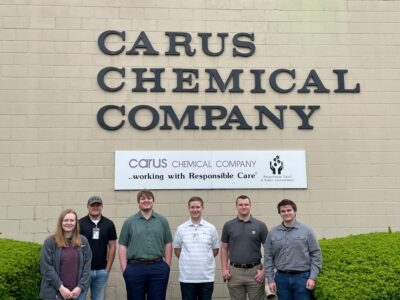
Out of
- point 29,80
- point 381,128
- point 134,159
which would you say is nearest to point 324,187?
point 381,128

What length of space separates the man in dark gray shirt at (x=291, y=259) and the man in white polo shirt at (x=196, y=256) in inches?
28.5

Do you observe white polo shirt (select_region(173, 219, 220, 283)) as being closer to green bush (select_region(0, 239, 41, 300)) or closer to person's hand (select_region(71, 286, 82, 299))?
person's hand (select_region(71, 286, 82, 299))

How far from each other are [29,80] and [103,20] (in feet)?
5.03

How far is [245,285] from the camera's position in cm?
575

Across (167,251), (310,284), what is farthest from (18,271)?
(310,284)

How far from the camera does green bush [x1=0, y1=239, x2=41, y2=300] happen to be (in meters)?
4.87

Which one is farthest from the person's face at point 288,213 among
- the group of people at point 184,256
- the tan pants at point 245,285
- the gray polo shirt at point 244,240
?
the tan pants at point 245,285

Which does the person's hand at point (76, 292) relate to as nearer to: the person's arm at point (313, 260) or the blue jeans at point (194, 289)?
the blue jeans at point (194, 289)

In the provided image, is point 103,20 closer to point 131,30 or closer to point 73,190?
point 131,30

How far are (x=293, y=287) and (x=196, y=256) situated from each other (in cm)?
121

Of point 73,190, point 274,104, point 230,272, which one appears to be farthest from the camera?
point 274,104

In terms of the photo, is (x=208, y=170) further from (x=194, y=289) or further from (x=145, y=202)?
(x=194, y=289)

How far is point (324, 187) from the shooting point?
7414 mm

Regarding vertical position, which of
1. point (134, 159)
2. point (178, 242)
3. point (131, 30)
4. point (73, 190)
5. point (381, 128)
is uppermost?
point (131, 30)
